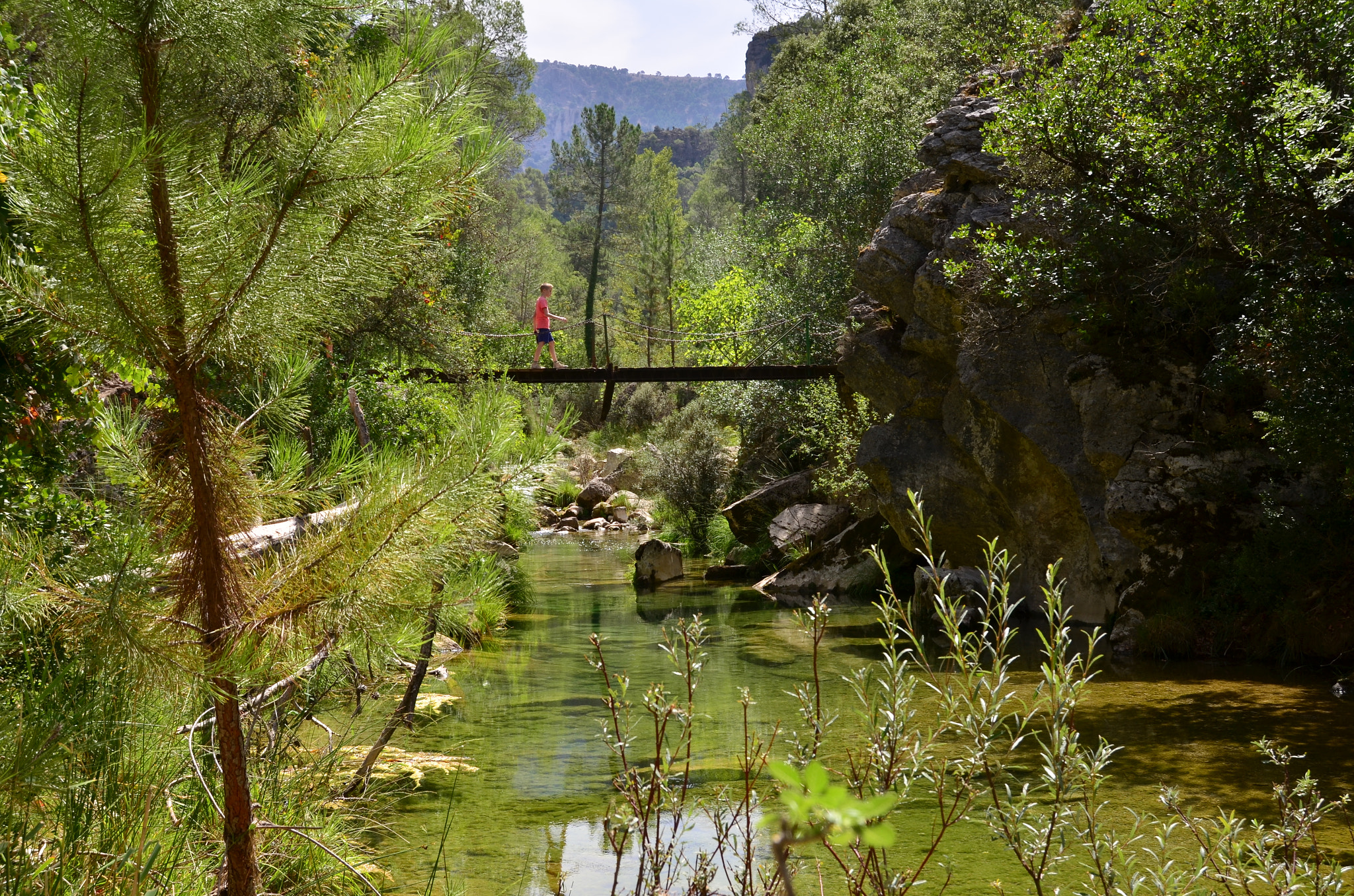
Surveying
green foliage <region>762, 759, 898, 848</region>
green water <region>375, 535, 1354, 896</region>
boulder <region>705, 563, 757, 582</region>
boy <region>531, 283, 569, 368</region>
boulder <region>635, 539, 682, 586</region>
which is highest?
boy <region>531, 283, 569, 368</region>

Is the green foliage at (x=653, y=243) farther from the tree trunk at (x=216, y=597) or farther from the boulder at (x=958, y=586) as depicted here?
the tree trunk at (x=216, y=597)

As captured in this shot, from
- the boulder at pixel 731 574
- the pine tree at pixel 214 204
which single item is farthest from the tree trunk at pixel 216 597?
the boulder at pixel 731 574

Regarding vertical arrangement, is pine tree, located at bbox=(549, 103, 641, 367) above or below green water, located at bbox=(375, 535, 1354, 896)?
above

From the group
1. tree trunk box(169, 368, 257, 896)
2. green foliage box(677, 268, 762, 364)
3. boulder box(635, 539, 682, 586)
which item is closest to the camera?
tree trunk box(169, 368, 257, 896)

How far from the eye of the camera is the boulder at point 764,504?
16.5m

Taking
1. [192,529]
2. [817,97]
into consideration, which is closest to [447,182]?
[192,529]

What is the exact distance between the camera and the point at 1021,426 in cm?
1016

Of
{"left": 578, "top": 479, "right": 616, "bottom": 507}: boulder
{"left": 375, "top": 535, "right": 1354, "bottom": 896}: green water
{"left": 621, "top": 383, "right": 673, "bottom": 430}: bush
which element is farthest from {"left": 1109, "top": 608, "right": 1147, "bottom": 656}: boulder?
{"left": 621, "top": 383, "right": 673, "bottom": 430}: bush

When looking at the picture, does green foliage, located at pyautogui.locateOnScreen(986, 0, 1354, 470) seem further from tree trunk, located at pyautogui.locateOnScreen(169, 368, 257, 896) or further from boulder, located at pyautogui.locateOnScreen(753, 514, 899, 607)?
tree trunk, located at pyautogui.locateOnScreen(169, 368, 257, 896)

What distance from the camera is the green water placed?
461 centimetres

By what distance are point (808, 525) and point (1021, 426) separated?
210 inches

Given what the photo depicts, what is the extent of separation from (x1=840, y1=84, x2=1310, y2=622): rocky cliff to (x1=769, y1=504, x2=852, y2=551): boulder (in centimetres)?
285

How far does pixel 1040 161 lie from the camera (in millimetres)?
9398

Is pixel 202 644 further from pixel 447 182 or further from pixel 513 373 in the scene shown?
pixel 513 373
